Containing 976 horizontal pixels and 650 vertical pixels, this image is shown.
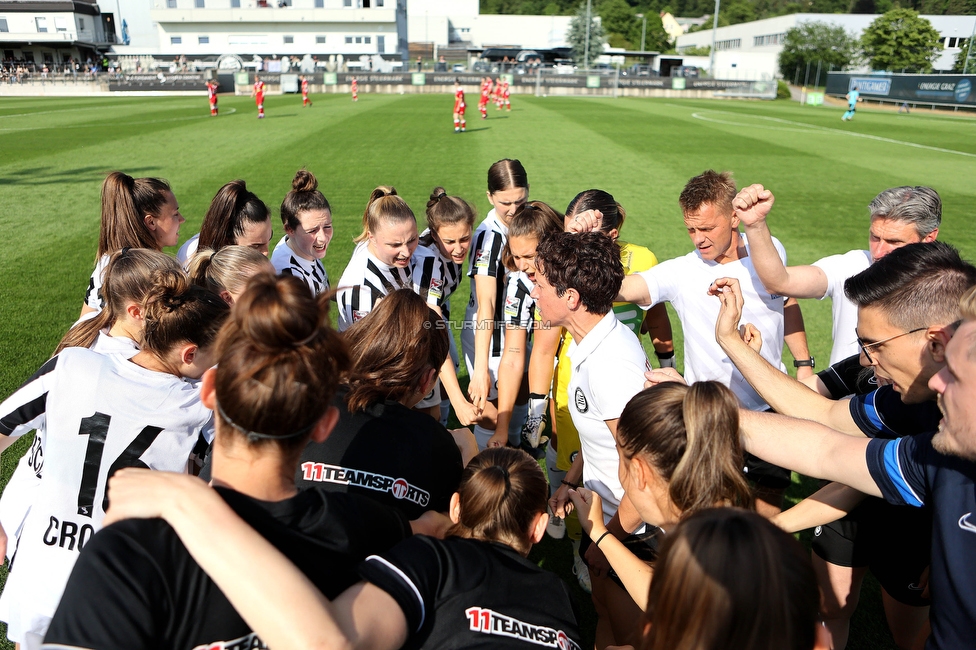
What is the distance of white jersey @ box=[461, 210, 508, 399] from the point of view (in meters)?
4.62

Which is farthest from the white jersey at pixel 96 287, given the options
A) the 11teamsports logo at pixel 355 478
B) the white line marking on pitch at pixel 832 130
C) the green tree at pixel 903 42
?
the green tree at pixel 903 42

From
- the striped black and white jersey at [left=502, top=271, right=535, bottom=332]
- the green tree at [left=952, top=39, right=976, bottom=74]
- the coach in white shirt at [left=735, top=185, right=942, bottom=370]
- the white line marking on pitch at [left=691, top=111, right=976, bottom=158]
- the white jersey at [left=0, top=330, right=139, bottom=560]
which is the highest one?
the green tree at [left=952, top=39, right=976, bottom=74]

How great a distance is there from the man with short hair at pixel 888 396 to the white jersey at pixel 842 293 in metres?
1.14

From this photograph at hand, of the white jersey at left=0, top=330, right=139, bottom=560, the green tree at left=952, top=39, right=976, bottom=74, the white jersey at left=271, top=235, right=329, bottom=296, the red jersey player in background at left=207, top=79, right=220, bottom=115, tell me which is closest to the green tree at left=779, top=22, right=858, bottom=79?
the green tree at left=952, top=39, right=976, bottom=74

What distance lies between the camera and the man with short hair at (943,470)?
173cm

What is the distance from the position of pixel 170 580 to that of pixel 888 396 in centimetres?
276

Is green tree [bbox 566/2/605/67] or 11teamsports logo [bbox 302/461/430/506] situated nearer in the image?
11teamsports logo [bbox 302/461/430/506]

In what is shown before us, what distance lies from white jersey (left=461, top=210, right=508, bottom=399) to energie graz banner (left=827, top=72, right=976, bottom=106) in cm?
4671

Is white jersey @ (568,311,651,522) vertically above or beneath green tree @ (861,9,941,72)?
beneath

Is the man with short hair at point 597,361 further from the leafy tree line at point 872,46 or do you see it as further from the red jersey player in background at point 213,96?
the leafy tree line at point 872,46

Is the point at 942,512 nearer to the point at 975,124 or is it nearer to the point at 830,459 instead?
the point at 830,459

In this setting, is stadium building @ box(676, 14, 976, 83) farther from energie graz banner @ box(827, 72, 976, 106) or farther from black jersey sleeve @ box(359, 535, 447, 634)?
black jersey sleeve @ box(359, 535, 447, 634)

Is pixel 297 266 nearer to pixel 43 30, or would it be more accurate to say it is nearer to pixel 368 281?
pixel 368 281

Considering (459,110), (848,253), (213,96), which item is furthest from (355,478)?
(213,96)
